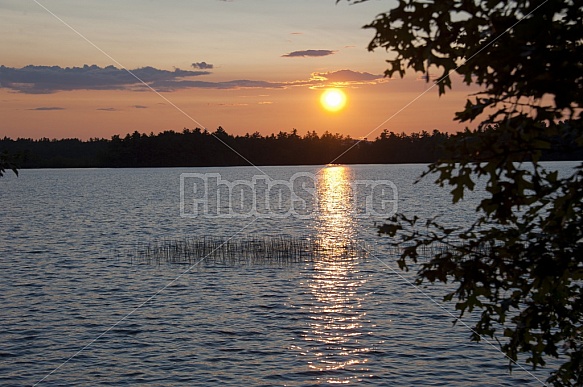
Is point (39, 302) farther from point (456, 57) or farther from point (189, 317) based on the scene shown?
point (456, 57)

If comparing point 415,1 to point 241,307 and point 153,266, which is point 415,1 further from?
point 153,266

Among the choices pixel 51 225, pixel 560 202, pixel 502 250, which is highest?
pixel 560 202

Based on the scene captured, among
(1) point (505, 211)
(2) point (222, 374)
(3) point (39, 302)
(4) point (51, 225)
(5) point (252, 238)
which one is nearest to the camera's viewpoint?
(1) point (505, 211)

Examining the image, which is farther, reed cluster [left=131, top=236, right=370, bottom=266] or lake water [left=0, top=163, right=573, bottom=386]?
reed cluster [left=131, top=236, right=370, bottom=266]

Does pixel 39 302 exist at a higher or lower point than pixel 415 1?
lower

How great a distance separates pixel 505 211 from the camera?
6.95 metres

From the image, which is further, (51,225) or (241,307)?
(51,225)

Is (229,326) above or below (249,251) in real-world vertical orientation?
below

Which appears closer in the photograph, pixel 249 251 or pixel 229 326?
pixel 229 326

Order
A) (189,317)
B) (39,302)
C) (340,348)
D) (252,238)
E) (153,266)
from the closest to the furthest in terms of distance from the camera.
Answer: (340,348), (189,317), (39,302), (153,266), (252,238)

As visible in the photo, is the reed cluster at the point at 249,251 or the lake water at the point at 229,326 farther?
the reed cluster at the point at 249,251

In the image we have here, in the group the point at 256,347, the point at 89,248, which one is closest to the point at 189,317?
the point at 256,347

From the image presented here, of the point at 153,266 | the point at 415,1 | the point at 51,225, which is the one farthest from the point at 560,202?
the point at 51,225

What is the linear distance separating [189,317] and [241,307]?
228 centimetres
